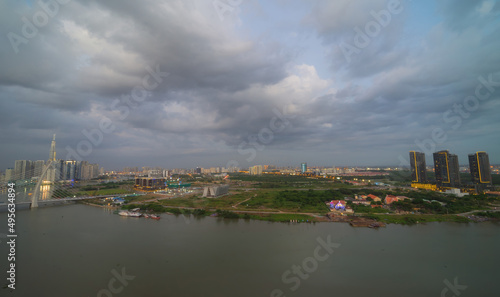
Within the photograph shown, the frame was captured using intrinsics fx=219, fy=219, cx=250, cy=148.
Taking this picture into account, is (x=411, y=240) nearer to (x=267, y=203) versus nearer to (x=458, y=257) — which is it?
(x=458, y=257)

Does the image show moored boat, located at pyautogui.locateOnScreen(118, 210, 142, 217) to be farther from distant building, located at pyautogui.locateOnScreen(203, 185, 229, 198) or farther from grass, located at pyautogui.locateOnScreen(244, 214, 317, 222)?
distant building, located at pyautogui.locateOnScreen(203, 185, 229, 198)

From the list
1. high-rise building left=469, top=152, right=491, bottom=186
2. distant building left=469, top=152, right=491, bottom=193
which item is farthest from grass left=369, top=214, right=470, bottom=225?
high-rise building left=469, top=152, right=491, bottom=186

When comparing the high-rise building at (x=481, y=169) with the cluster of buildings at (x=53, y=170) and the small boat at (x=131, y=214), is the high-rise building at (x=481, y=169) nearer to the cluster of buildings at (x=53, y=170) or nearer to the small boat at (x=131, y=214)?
the small boat at (x=131, y=214)

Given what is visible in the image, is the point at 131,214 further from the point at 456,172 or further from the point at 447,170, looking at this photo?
the point at 456,172

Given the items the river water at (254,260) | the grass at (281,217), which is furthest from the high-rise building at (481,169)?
the grass at (281,217)

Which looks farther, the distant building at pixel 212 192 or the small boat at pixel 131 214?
the distant building at pixel 212 192

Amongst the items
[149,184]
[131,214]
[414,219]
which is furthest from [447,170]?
[149,184]
